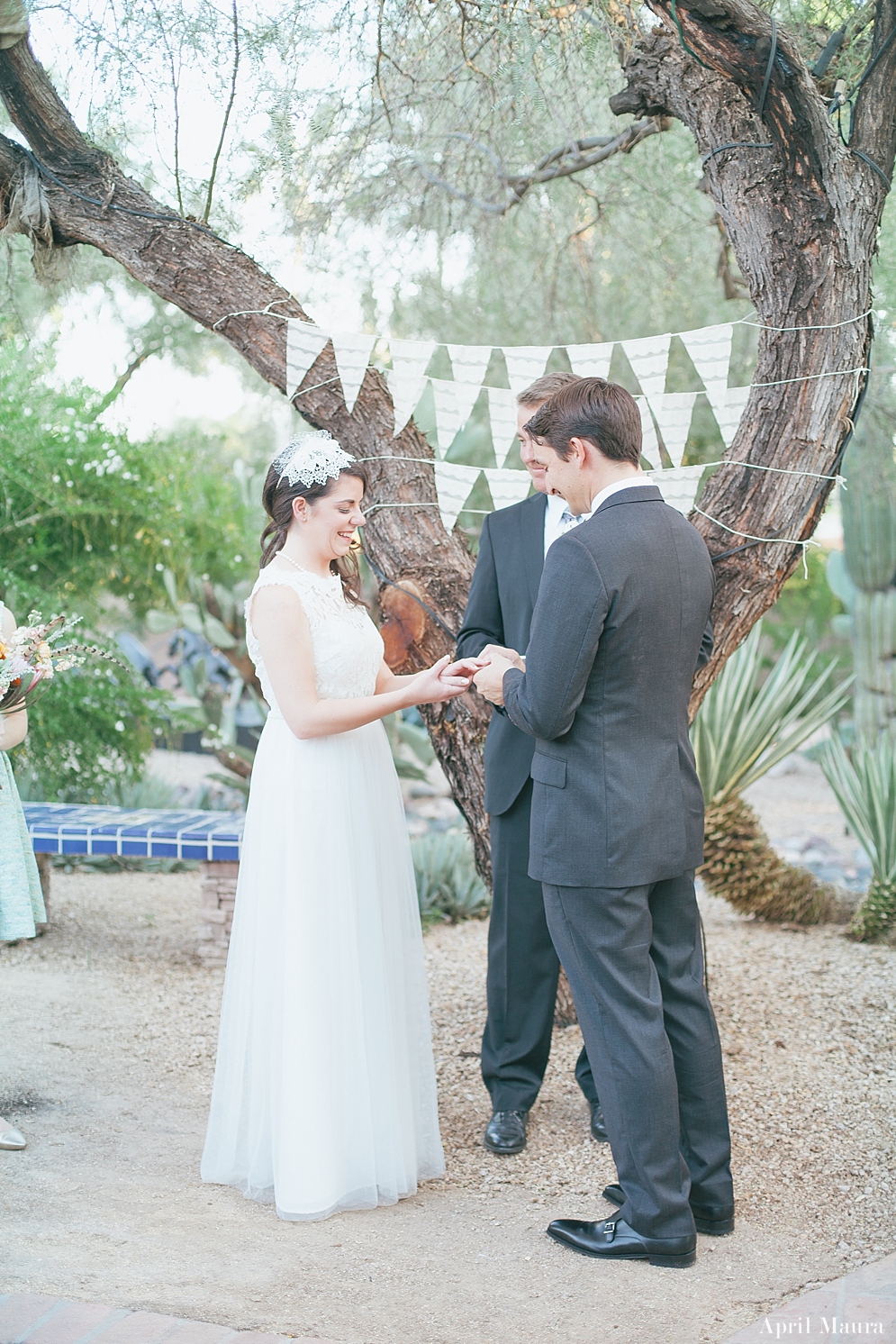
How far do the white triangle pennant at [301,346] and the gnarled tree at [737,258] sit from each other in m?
0.09

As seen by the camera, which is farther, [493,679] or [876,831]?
[876,831]

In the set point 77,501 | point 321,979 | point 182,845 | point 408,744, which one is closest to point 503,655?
point 321,979

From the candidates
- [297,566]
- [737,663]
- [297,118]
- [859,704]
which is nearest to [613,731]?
[297,566]

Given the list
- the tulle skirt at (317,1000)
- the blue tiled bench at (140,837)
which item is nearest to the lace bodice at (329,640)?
the tulle skirt at (317,1000)

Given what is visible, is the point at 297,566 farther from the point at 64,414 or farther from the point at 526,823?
the point at 64,414

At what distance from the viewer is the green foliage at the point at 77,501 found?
19.9 feet

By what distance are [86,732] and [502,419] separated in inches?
140

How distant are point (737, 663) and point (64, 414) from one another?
3.87 metres

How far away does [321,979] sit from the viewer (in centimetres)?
284

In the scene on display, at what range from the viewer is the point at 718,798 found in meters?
5.65

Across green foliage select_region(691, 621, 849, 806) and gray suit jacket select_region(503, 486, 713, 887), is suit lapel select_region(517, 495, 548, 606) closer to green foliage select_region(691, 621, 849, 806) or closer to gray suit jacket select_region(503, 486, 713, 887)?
gray suit jacket select_region(503, 486, 713, 887)

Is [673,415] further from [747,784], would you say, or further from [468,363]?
[747,784]

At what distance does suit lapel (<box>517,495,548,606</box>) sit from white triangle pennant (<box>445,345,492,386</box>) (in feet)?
2.04

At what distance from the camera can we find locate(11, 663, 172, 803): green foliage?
19.8ft
